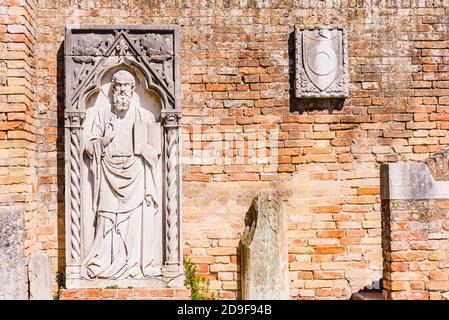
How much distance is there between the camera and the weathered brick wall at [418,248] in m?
6.78

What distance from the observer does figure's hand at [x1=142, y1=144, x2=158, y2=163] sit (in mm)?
7746

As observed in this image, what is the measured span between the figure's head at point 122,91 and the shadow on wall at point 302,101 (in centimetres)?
192

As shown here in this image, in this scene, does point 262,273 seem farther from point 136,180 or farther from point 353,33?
point 353,33

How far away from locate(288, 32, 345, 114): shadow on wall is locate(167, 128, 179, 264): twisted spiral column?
152cm

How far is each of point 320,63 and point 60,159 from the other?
10.8ft

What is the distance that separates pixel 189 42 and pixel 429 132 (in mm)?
3095

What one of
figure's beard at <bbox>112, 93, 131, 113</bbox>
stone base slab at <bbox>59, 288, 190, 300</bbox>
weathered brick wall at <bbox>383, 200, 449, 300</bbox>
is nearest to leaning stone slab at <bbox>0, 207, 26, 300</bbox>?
stone base slab at <bbox>59, 288, 190, 300</bbox>

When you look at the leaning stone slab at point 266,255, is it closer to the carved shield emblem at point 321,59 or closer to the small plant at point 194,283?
the small plant at point 194,283

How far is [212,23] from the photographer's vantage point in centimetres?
810

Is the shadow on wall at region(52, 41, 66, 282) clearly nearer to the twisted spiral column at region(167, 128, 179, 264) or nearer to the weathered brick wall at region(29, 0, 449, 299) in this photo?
the weathered brick wall at region(29, 0, 449, 299)

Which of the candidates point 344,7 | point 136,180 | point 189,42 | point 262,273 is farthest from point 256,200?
point 344,7

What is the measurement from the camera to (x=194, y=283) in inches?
312

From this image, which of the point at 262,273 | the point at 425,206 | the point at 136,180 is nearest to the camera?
the point at 425,206

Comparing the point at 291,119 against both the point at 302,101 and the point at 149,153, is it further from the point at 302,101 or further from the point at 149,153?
the point at 149,153
